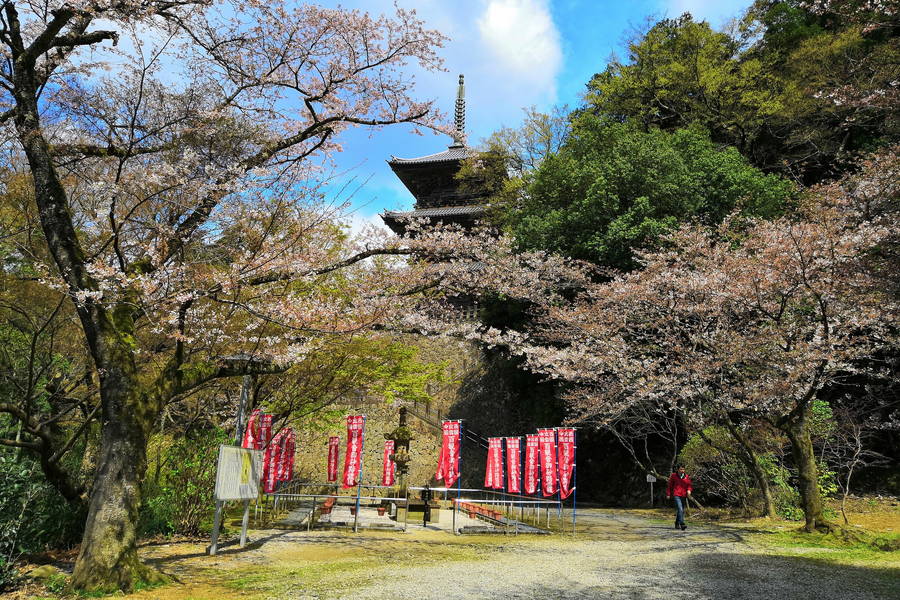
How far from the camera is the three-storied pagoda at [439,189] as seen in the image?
27484mm

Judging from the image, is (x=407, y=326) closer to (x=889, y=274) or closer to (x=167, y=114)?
(x=167, y=114)

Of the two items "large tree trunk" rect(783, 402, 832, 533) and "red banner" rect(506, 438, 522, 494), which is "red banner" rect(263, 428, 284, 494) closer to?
"red banner" rect(506, 438, 522, 494)

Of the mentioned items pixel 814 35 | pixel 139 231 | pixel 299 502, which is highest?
pixel 814 35

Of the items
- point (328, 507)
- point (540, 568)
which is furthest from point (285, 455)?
point (540, 568)

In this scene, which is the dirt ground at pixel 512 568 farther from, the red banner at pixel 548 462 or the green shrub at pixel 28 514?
the red banner at pixel 548 462

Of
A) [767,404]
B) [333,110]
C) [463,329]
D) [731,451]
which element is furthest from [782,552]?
[333,110]

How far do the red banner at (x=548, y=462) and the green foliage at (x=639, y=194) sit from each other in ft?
20.5

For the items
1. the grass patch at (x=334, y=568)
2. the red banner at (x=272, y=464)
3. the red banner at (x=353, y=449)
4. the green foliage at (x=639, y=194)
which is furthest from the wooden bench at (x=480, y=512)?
the green foliage at (x=639, y=194)

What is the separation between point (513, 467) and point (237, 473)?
6.33m

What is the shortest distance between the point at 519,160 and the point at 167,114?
782 inches

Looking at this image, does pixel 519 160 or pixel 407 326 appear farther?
pixel 519 160

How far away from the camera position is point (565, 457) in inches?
453

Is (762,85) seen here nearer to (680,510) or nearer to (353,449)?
(680,510)

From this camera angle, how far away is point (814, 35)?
768 inches
